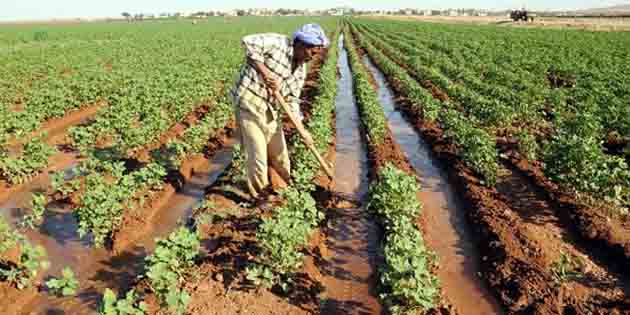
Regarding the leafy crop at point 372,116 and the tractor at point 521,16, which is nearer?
the leafy crop at point 372,116

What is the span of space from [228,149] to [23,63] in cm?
1751

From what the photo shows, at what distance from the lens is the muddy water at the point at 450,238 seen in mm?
4138

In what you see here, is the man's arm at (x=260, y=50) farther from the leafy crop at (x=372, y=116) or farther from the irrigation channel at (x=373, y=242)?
the leafy crop at (x=372, y=116)

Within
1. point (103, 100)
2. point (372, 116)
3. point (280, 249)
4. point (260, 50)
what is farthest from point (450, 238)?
point (103, 100)

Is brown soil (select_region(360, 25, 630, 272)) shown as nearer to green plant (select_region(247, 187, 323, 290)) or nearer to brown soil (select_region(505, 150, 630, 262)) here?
brown soil (select_region(505, 150, 630, 262))

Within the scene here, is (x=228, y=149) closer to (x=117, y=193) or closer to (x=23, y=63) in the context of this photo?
(x=117, y=193)

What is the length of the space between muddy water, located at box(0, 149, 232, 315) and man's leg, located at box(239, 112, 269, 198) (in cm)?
106

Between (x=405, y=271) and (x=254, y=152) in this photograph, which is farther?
(x=254, y=152)

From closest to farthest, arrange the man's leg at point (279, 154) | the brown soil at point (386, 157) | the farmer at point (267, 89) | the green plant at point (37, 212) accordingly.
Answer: the farmer at point (267, 89) < the green plant at point (37, 212) < the man's leg at point (279, 154) < the brown soil at point (386, 157)

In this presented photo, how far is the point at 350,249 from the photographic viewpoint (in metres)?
4.97

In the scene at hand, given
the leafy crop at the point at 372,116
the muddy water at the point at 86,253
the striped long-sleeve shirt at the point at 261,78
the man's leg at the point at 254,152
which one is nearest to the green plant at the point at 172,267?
the muddy water at the point at 86,253

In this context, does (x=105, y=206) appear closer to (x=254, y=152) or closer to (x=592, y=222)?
(x=254, y=152)

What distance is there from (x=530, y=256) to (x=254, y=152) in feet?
10.7

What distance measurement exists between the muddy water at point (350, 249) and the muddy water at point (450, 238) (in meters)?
0.74
